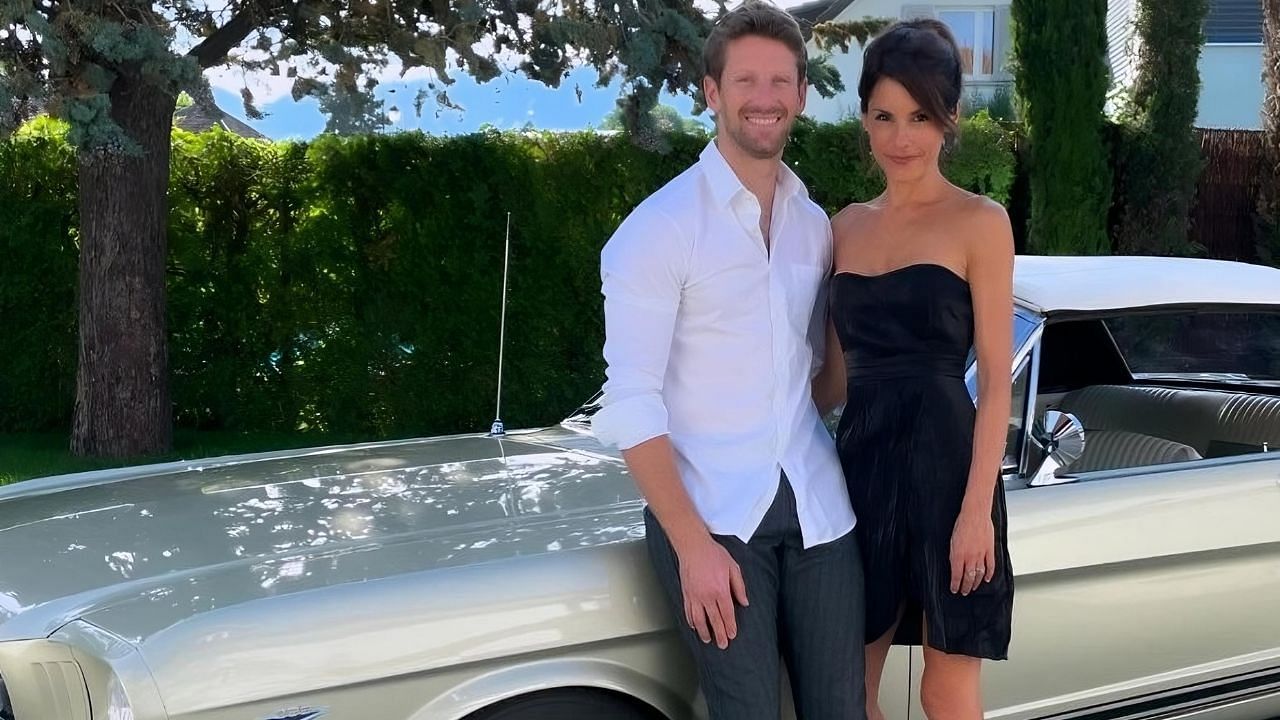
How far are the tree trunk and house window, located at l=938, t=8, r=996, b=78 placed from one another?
592 inches

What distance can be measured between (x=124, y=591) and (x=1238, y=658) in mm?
2558

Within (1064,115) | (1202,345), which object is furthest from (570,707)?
(1064,115)

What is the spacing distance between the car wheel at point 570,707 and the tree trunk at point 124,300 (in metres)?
6.11

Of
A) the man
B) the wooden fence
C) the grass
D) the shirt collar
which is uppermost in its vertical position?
the wooden fence

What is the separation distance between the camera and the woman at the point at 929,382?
2191mm

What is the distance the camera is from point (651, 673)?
7.85ft

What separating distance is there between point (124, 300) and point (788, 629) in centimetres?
657

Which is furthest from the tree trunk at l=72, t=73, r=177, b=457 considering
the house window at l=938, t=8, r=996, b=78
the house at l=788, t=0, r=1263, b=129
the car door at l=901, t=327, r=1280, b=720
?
the house window at l=938, t=8, r=996, b=78

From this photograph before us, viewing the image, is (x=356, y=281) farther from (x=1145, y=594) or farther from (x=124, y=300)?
(x=1145, y=594)

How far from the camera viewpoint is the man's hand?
204cm

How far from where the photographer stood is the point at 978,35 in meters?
19.9

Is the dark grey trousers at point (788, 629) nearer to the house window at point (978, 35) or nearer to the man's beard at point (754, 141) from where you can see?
the man's beard at point (754, 141)

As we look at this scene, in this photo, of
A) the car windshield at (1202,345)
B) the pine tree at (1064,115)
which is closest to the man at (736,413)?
the car windshield at (1202,345)

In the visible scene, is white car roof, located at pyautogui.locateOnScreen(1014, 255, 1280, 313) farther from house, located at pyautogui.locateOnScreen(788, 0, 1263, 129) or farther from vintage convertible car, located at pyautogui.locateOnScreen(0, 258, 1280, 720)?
house, located at pyautogui.locateOnScreen(788, 0, 1263, 129)
